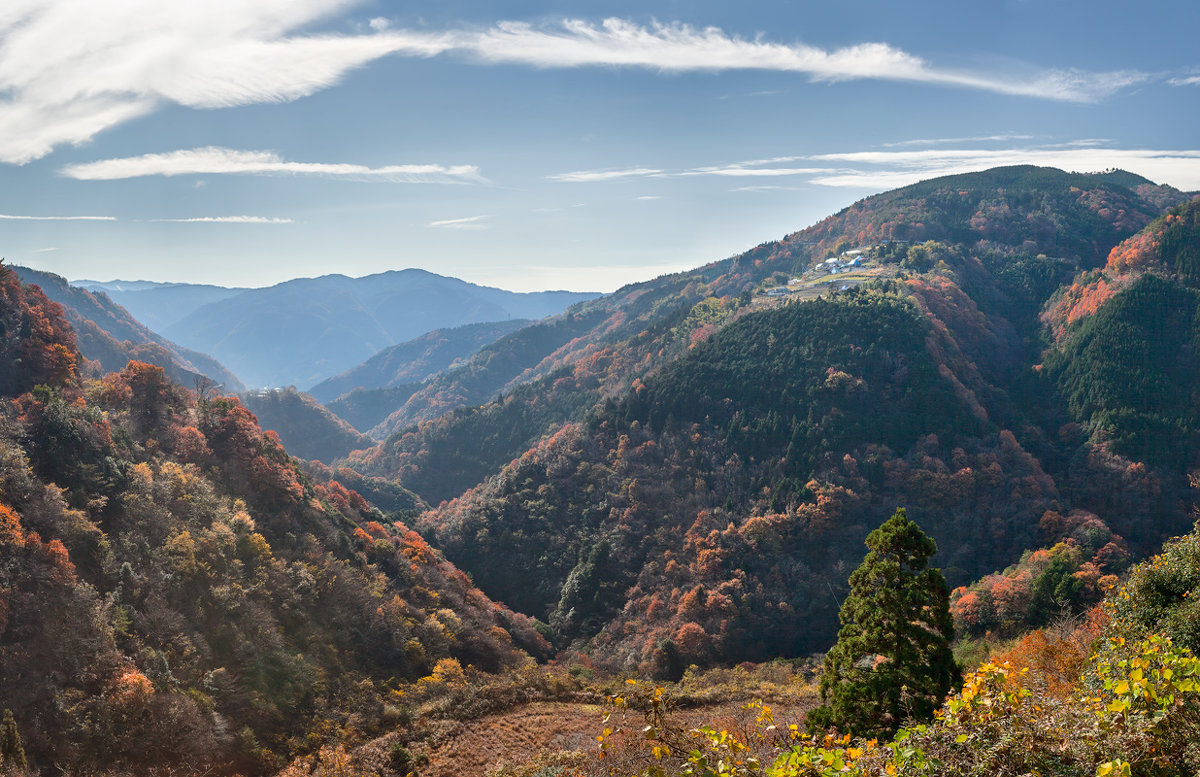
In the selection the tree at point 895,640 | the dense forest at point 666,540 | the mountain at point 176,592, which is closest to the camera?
the tree at point 895,640

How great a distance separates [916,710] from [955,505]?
71781 mm

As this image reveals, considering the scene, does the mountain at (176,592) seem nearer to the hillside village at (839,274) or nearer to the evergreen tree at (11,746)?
the evergreen tree at (11,746)

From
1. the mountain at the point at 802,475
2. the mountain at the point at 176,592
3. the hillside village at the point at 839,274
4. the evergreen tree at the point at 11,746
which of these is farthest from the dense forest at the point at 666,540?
the hillside village at the point at 839,274

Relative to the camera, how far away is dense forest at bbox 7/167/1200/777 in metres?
21.0

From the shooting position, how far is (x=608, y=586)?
7706cm

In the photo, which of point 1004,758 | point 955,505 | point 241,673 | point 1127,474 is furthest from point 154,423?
point 1127,474

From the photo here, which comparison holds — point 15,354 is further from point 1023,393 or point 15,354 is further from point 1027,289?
point 1027,289

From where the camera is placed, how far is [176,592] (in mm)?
35500

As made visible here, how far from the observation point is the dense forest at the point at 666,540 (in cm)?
2105

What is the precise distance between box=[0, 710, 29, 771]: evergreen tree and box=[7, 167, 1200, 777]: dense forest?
1242mm

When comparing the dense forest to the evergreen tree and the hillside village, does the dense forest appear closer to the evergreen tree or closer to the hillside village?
the evergreen tree

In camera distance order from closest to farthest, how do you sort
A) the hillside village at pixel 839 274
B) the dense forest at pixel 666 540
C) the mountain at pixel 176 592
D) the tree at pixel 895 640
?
the tree at pixel 895 640 < the dense forest at pixel 666 540 < the mountain at pixel 176 592 < the hillside village at pixel 839 274

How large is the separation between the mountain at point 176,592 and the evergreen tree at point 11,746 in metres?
0.29

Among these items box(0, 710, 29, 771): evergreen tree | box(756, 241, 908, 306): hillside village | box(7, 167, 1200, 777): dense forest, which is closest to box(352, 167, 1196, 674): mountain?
box(7, 167, 1200, 777): dense forest
